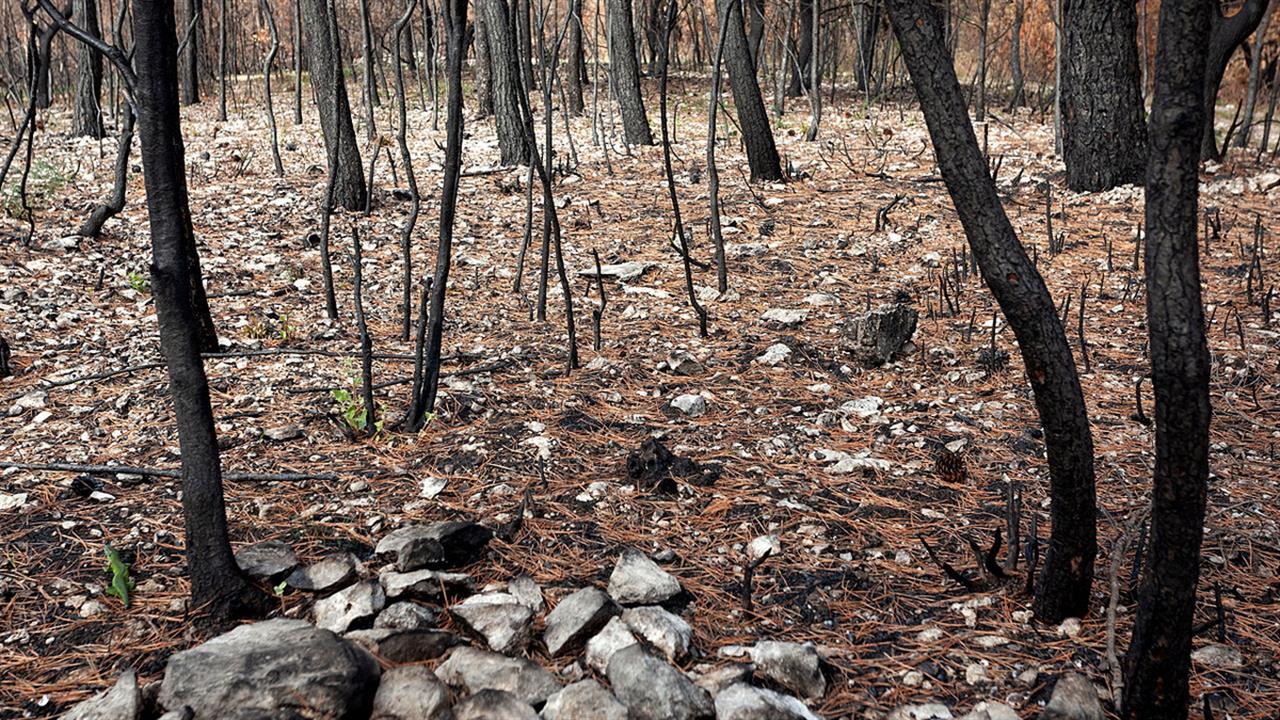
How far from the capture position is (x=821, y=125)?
1162 cm

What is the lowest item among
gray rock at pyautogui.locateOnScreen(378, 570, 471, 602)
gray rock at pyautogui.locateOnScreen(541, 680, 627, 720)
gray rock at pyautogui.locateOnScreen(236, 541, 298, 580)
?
gray rock at pyautogui.locateOnScreen(541, 680, 627, 720)

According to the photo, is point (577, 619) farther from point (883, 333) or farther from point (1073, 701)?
point (883, 333)

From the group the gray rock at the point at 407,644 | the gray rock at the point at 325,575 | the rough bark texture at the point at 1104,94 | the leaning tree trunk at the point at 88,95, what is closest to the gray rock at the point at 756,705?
the gray rock at the point at 407,644

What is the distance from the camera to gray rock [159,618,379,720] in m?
1.82

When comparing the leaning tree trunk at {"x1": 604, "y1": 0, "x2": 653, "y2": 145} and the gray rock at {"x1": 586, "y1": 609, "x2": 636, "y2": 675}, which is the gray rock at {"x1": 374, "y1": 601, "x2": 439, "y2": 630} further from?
the leaning tree trunk at {"x1": 604, "y1": 0, "x2": 653, "y2": 145}

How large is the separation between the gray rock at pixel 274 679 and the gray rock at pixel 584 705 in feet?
1.34

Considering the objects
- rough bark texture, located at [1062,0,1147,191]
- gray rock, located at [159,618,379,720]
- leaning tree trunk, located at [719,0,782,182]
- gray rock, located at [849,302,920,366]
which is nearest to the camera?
gray rock, located at [159,618,379,720]

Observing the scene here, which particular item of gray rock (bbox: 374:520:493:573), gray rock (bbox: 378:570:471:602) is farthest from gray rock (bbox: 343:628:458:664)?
gray rock (bbox: 374:520:493:573)

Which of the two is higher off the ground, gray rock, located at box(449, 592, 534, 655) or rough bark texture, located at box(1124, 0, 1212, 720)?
rough bark texture, located at box(1124, 0, 1212, 720)

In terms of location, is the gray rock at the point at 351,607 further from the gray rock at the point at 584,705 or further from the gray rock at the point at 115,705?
the gray rock at the point at 584,705

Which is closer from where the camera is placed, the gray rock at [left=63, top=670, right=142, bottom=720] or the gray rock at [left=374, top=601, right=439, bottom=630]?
the gray rock at [left=63, top=670, right=142, bottom=720]

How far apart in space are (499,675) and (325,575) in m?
0.72

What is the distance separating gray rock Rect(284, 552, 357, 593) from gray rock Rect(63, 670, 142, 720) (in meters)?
0.55

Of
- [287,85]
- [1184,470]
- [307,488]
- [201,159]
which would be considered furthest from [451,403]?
[287,85]
